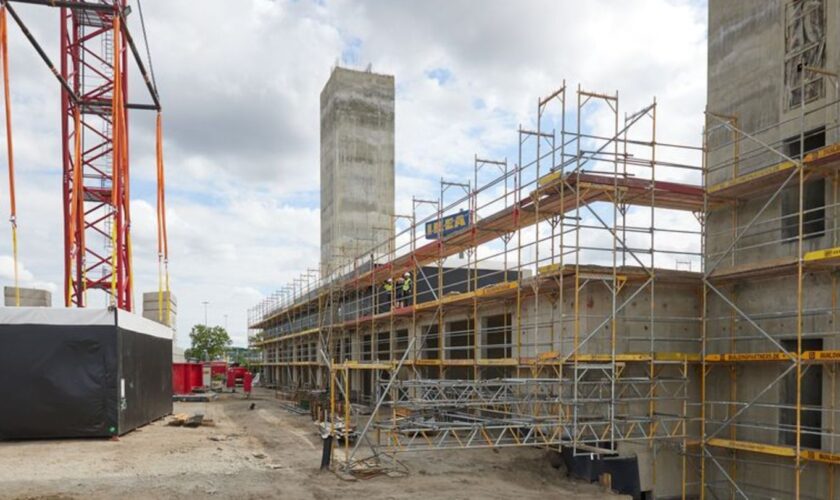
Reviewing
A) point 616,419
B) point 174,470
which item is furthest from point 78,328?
point 616,419

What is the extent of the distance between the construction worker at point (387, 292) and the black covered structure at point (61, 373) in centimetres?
1076

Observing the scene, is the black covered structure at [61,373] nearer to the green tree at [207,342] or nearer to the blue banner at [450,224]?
the blue banner at [450,224]

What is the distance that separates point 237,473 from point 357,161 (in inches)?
1553

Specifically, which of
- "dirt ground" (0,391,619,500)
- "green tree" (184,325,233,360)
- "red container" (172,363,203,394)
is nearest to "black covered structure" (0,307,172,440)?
"dirt ground" (0,391,619,500)

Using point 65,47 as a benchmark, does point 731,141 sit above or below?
below

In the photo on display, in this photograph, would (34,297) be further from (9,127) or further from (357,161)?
(357,161)

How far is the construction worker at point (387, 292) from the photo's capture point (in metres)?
26.7

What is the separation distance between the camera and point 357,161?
5147 cm

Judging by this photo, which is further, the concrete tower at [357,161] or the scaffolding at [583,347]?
the concrete tower at [357,161]

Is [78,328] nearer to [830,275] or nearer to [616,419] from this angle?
[616,419]

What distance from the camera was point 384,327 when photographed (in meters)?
28.3

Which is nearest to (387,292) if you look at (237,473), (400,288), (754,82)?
(400,288)

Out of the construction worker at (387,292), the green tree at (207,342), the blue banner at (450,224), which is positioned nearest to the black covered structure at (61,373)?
the construction worker at (387,292)

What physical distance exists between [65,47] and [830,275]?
3039 cm
